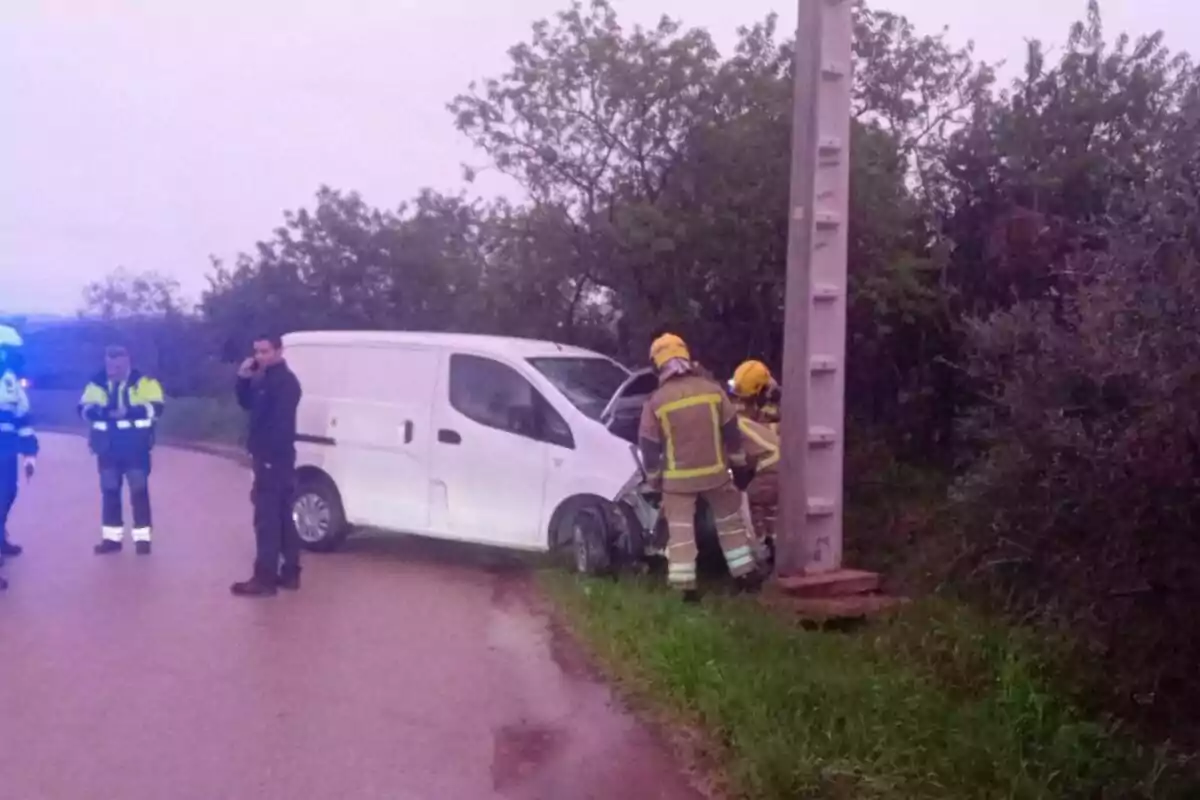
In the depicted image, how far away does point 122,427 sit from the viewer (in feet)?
40.5

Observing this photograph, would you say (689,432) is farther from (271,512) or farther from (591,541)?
(271,512)

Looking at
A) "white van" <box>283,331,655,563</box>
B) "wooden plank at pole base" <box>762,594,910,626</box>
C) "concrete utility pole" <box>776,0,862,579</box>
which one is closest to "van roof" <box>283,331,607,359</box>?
"white van" <box>283,331,655,563</box>

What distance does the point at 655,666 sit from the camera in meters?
7.71

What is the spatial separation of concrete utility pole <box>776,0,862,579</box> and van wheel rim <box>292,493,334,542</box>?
4.62 metres

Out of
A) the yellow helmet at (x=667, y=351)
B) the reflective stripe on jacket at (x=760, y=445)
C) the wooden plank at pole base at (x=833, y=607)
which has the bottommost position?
the wooden plank at pole base at (x=833, y=607)

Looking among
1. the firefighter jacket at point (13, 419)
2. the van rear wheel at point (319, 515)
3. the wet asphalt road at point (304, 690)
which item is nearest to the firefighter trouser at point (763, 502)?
the wet asphalt road at point (304, 690)

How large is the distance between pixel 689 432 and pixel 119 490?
5653 mm

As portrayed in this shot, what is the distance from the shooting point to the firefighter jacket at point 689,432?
9703 millimetres

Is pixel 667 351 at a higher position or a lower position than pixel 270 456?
higher

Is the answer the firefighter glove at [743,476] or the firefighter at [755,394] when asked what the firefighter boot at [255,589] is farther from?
the firefighter at [755,394]

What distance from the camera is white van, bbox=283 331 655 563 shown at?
36.3ft

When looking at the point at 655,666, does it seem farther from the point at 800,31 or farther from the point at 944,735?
the point at 800,31

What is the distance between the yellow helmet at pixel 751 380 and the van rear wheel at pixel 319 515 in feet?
12.1

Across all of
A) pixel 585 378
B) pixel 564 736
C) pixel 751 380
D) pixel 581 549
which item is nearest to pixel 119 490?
pixel 585 378
